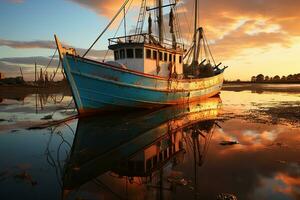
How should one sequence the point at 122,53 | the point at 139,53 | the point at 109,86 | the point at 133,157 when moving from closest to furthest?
the point at 133,157
the point at 109,86
the point at 139,53
the point at 122,53

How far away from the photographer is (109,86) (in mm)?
18141

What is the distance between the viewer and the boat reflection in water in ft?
21.7

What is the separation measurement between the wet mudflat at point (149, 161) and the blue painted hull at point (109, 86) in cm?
280

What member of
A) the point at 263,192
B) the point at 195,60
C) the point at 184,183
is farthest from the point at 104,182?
the point at 195,60

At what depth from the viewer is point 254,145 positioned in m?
11.1

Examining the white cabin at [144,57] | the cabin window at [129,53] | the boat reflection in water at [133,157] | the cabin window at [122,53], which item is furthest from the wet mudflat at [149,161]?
the cabin window at [122,53]

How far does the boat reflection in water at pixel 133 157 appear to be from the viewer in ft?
21.7

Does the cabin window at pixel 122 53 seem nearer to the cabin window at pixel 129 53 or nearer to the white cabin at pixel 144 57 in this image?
the white cabin at pixel 144 57

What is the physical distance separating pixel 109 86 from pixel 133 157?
30.6 ft

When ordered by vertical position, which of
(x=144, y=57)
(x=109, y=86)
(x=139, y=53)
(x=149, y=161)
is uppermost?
(x=139, y=53)

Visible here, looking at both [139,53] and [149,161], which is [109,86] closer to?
[139,53]

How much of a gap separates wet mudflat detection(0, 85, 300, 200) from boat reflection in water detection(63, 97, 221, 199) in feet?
0.07

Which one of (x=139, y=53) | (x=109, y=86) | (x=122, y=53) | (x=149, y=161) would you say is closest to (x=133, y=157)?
(x=149, y=161)

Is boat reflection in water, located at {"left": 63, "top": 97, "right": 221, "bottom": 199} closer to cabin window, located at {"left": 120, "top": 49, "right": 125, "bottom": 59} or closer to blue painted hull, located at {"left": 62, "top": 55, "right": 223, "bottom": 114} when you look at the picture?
blue painted hull, located at {"left": 62, "top": 55, "right": 223, "bottom": 114}
